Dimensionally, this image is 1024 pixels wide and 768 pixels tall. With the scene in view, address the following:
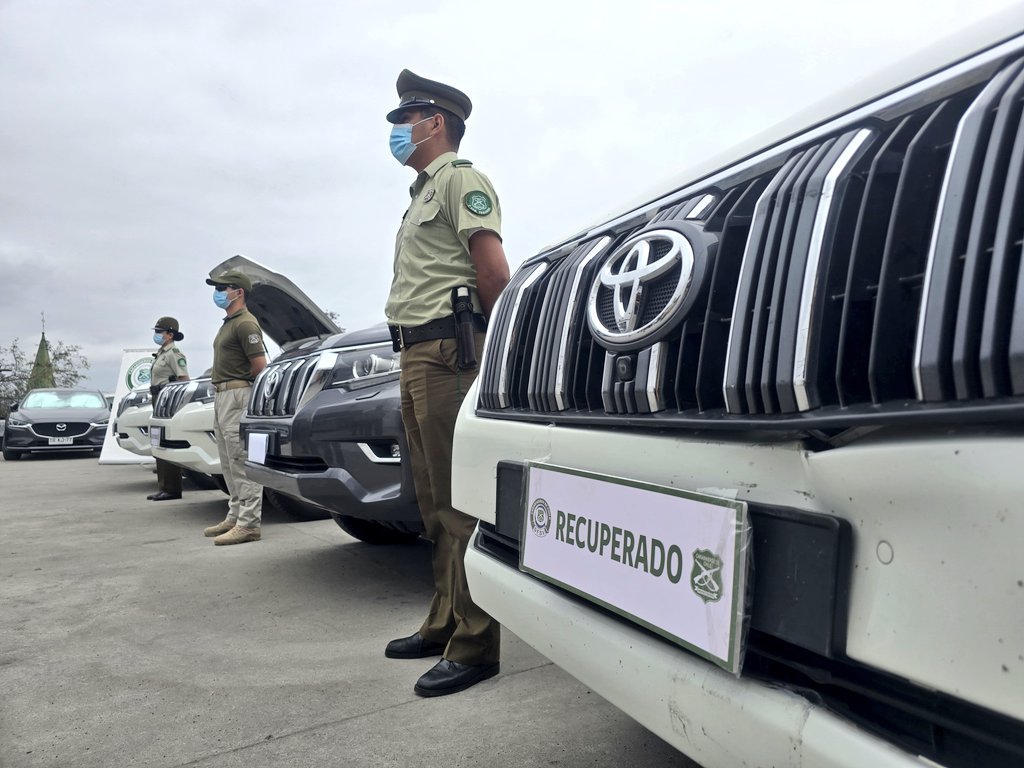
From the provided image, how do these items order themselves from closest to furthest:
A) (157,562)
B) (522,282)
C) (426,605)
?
(522,282) < (426,605) < (157,562)

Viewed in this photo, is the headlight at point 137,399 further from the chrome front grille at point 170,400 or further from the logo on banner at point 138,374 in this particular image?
the logo on banner at point 138,374

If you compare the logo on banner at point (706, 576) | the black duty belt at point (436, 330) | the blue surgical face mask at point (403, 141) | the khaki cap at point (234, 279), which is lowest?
the logo on banner at point (706, 576)

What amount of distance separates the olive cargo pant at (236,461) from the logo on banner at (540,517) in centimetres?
365

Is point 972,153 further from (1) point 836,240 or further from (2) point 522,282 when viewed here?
(2) point 522,282

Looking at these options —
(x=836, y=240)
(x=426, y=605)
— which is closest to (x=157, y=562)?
(x=426, y=605)

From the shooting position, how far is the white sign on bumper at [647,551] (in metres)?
0.96

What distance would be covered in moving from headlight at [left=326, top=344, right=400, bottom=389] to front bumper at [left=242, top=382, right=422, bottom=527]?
2.1 inches

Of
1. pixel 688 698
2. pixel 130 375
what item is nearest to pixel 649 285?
pixel 688 698

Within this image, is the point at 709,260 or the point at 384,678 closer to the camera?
the point at 709,260

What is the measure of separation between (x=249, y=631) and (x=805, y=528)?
2.42 meters

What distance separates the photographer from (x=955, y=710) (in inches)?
30.3

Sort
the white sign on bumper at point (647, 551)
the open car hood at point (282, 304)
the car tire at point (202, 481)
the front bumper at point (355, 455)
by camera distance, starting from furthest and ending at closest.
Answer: the car tire at point (202, 481), the open car hood at point (282, 304), the front bumper at point (355, 455), the white sign on bumper at point (647, 551)

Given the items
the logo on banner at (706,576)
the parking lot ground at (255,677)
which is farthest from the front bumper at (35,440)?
the logo on banner at (706,576)

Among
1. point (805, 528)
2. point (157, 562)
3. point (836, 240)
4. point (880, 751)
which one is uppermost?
point (836, 240)
